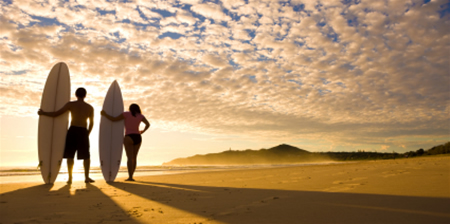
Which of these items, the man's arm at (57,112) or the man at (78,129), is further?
the man's arm at (57,112)

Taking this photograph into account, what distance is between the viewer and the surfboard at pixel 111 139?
6.25 metres

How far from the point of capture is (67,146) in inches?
204

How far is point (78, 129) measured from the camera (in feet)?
17.2

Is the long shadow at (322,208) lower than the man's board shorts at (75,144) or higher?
lower

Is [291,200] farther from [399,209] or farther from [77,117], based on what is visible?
[77,117]

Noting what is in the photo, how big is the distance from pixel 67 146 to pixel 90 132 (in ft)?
1.50

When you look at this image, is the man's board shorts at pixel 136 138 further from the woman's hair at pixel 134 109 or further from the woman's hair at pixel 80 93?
the woman's hair at pixel 80 93

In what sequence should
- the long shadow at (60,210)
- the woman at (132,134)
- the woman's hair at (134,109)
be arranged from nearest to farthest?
1. the long shadow at (60,210)
2. the woman at (132,134)
3. the woman's hair at (134,109)

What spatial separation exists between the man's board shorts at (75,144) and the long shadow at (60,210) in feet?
5.50

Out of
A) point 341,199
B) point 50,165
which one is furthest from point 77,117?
point 341,199

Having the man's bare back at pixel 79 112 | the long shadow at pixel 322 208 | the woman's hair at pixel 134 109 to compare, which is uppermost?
the woman's hair at pixel 134 109

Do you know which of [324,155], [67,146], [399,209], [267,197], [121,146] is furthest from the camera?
[324,155]

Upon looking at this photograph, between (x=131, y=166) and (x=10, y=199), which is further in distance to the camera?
(x=131, y=166)

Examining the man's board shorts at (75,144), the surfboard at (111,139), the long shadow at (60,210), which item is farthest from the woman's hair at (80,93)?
the long shadow at (60,210)
